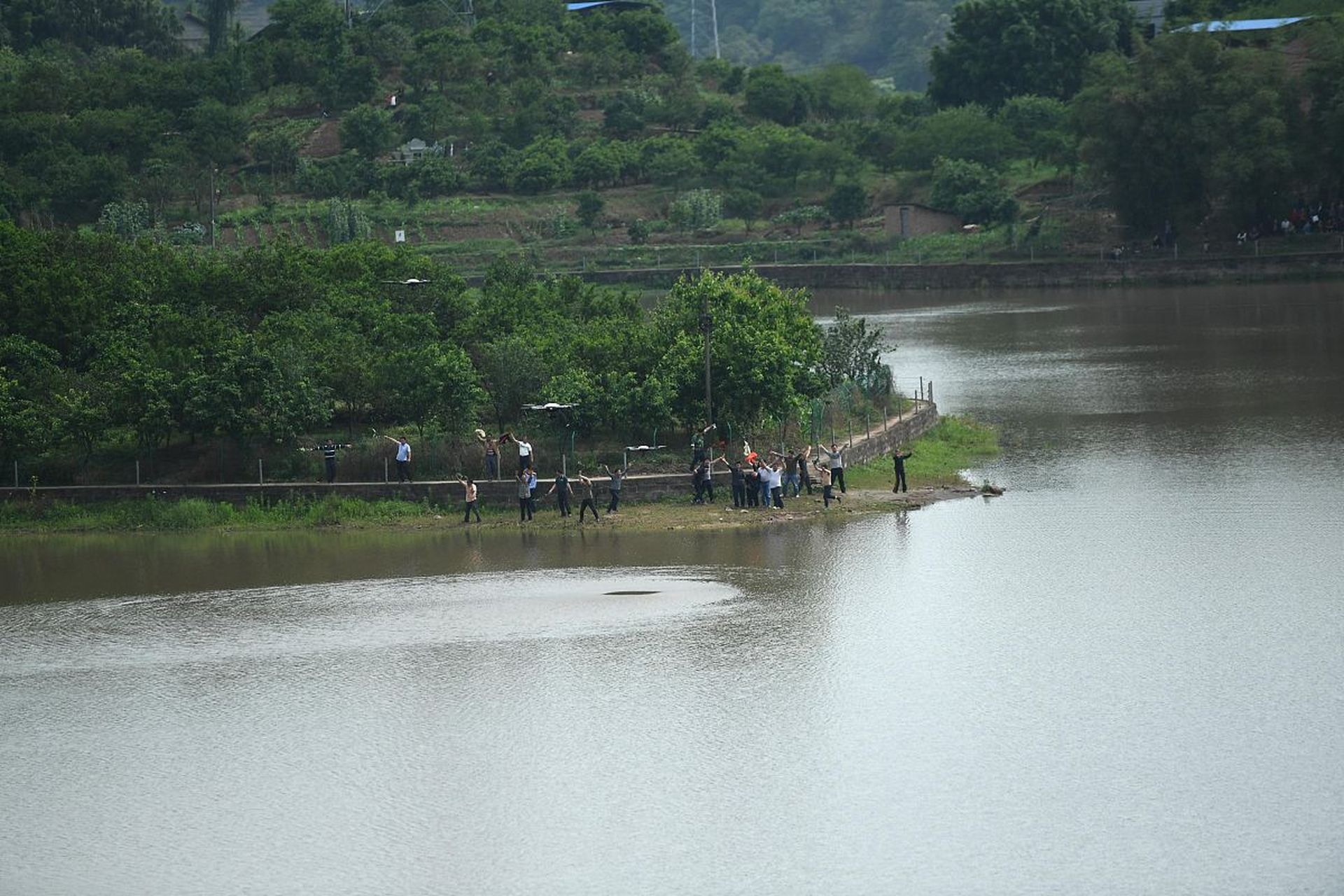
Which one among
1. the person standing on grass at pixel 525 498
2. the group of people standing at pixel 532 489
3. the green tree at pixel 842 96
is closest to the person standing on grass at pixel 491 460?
the group of people standing at pixel 532 489

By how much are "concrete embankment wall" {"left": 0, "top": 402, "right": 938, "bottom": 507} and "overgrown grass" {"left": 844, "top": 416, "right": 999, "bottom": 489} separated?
357 centimetres

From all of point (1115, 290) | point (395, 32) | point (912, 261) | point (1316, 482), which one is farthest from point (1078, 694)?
point (395, 32)

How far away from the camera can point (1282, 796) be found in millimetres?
18500

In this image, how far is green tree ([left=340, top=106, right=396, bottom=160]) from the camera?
357ft

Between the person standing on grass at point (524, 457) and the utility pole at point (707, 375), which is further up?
the utility pole at point (707, 375)

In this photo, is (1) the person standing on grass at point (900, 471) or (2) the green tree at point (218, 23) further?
(2) the green tree at point (218, 23)

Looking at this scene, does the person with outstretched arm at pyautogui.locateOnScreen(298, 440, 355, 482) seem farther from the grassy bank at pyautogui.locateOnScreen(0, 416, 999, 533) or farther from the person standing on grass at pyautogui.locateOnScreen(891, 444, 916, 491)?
the person standing on grass at pyautogui.locateOnScreen(891, 444, 916, 491)

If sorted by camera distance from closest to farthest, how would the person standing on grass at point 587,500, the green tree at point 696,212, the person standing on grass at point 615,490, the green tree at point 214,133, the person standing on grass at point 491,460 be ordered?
1. the person standing on grass at point 587,500
2. the person standing on grass at point 615,490
3. the person standing on grass at point 491,460
4. the green tree at point 696,212
5. the green tree at point 214,133

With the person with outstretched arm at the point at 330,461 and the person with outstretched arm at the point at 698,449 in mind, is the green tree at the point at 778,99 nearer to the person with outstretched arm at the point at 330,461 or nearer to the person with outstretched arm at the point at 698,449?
the person with outstretched arm at the point at 698,449

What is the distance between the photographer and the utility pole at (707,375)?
37781 mm

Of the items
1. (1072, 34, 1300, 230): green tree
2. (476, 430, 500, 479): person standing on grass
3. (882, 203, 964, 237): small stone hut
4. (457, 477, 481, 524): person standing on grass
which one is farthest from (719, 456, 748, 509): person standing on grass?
(882, 203, 964, 237): small stone hut

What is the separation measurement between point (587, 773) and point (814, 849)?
3.38 m

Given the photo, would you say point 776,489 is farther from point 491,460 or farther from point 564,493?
point 491,460

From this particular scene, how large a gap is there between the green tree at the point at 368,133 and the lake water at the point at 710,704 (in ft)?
248
